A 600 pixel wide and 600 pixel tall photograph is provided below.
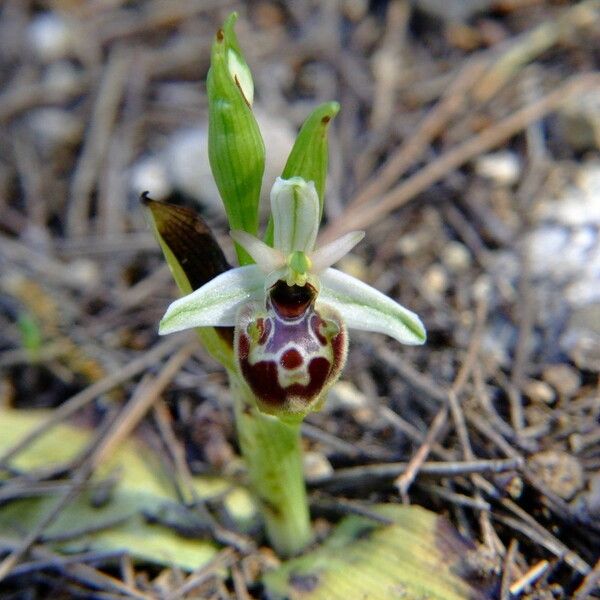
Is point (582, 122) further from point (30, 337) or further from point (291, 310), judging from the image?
point (30, 337)

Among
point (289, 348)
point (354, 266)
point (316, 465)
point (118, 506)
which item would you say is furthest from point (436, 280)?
point (118, 506)

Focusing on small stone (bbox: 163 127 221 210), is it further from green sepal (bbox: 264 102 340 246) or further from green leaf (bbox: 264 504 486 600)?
green leaf (bbox: 264 504 486 600)

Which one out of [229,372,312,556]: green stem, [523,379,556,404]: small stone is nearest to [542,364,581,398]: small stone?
[523,379,556,404]: small stone

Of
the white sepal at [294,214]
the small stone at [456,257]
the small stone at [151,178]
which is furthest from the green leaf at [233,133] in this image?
the small stone at [151,178]

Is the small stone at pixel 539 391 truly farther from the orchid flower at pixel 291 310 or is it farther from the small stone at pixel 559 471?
the orchid flower at pixel 291 310

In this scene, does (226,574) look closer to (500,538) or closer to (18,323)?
(500,538)
